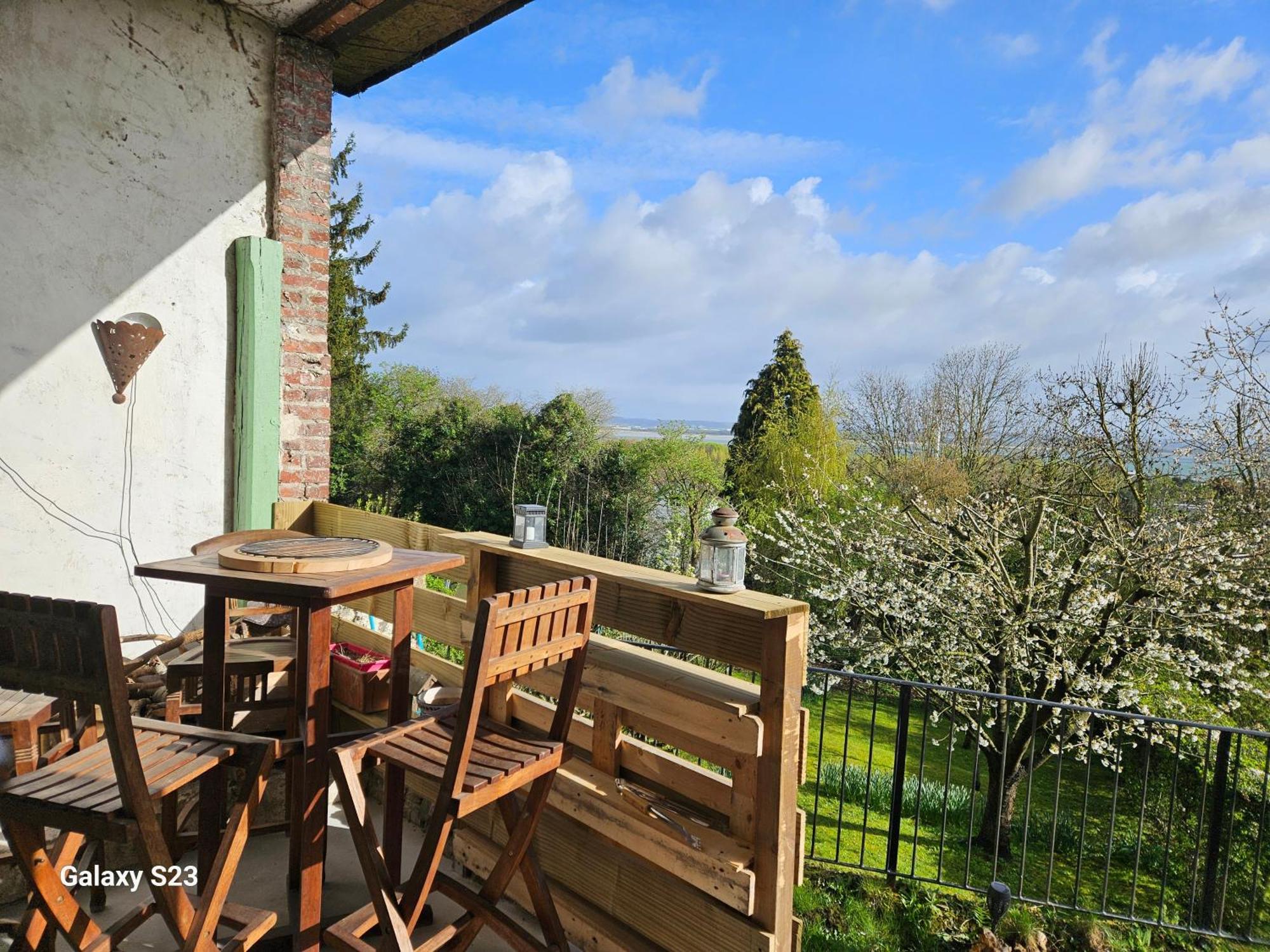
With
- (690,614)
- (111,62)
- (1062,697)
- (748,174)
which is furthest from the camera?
(748,174)

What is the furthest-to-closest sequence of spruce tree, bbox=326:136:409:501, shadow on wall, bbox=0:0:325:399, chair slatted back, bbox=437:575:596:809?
spruce tree, bbox=326:136:409:501, shadow on wall, bbox=0:0:325:399, chair slatted back, bbox=437:575:596:809

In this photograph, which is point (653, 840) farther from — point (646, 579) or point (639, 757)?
point (646, 579)

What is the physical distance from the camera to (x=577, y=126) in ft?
74.2

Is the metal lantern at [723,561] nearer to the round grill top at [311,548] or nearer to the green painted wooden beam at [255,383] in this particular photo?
the round grill top at [311,548]

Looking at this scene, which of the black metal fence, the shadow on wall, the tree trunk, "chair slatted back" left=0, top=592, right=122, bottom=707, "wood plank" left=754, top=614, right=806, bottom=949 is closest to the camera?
"chair slatted back" left=0, top=592, right=122, bottom=707

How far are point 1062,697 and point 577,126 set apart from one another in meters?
21.0

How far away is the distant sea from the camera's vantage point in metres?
13.7

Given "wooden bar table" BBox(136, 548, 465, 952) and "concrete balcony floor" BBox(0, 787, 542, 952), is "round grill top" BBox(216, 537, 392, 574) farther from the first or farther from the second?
"concrete balcony floor" BBox(0, 787, 542, 952)

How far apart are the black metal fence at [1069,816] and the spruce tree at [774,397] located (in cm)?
719

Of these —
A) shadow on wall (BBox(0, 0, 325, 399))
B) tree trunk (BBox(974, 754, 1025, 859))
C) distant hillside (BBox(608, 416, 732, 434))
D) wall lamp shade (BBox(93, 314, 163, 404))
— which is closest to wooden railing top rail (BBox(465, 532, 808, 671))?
wall lamp shade (BBox(93, 314, 163, 404))

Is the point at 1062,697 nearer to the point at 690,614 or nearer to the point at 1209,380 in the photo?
the point at 1209,380

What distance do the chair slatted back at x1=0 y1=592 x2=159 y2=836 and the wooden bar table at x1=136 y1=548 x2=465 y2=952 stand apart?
1.09 feet

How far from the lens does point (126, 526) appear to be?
3367mm

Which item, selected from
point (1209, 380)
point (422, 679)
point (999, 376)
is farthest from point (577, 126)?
point (422, 679)
